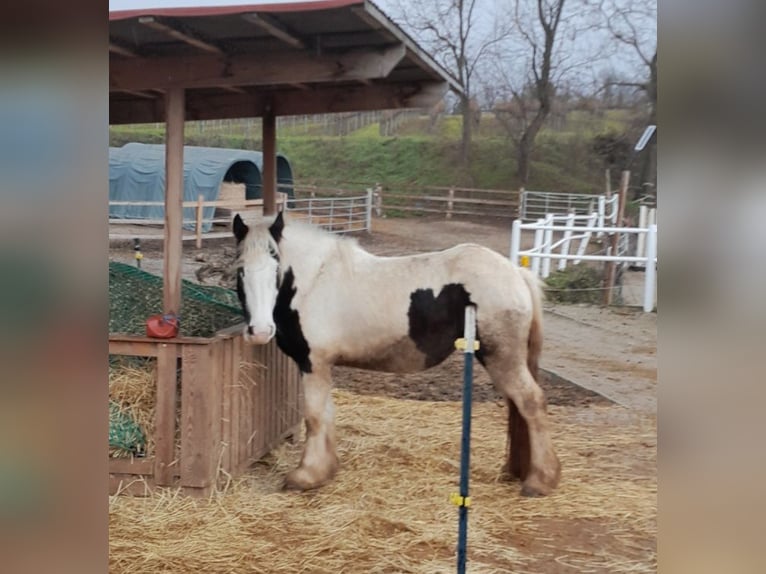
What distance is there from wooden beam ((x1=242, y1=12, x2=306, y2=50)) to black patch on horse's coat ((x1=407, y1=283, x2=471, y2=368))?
53.7 inches

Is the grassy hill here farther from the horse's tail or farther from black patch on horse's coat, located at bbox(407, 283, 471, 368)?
black patch on horse's coat, located at bbox(407, 283, 471, 368)

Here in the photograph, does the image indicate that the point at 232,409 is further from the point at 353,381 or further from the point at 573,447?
the point at 573,447

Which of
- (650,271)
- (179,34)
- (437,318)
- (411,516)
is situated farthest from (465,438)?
(179,34)

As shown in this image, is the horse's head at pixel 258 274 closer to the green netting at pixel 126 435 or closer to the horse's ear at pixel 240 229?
the horse's ear at pixel 240 229

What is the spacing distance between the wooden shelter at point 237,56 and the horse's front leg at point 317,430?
1.59 ft

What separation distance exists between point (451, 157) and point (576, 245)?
0.91 m

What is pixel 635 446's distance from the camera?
372cm

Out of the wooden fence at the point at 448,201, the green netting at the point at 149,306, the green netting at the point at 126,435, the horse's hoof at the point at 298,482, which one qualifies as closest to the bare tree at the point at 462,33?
the wooden fence at the point at 448,201

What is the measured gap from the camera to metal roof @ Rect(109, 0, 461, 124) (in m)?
2.87

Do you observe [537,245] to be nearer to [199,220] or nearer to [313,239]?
[313,239]

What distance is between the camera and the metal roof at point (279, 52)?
2865mm

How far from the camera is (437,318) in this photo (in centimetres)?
331

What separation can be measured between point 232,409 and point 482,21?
8.74ft
